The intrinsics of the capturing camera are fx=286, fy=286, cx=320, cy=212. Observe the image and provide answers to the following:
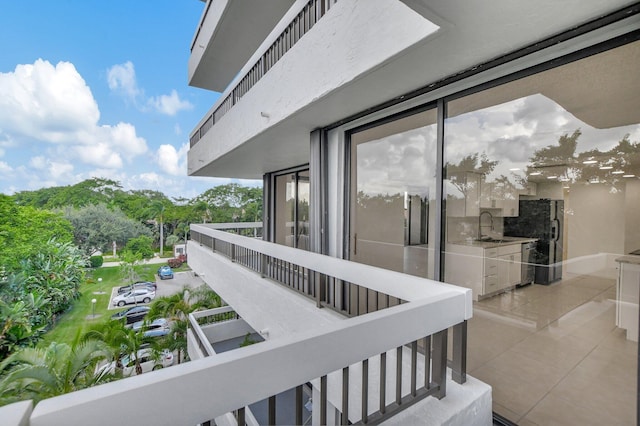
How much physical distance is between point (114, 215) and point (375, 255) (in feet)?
96.0

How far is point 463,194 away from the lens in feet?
7.98

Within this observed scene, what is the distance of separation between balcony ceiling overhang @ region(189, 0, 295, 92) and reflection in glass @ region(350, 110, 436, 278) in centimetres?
441

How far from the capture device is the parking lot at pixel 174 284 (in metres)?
20.5

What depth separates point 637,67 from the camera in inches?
64.1

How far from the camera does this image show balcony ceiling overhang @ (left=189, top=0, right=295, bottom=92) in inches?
237

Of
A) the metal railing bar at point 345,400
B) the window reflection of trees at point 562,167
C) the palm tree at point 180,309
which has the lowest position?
the palm tree at point 180,309

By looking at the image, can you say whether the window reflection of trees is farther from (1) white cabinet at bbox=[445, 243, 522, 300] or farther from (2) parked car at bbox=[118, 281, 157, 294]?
(2) parked car at bbox=[118, 281, 157, 294]

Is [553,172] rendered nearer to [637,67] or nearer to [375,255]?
[637,67]

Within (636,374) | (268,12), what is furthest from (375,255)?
(268,12)

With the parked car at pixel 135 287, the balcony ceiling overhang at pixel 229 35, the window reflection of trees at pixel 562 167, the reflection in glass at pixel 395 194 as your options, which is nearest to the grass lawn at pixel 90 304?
the parked car at pixel 135 287

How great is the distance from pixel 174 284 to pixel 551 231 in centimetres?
2530

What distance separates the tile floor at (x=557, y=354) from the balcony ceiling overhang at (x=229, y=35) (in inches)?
258

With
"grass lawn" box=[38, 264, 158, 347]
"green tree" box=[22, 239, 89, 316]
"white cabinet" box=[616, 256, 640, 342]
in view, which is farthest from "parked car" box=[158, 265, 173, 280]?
"white cabinet" box=[616, 256, 640, 342]

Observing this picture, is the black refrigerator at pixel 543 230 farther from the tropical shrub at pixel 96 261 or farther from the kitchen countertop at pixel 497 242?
the tropical shrub at pixel 96 261
